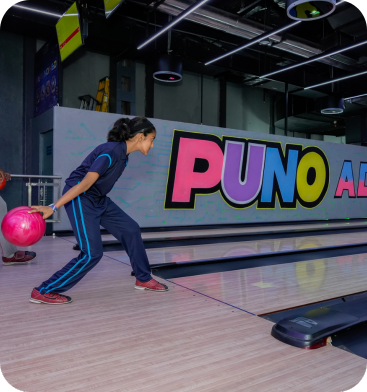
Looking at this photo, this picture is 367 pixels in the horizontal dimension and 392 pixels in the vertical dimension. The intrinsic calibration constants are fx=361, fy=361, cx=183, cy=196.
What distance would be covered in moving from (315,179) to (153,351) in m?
7.42

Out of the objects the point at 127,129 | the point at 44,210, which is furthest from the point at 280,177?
the point at 44,210

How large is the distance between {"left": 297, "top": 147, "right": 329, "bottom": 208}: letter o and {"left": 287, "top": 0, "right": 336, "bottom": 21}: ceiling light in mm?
3695

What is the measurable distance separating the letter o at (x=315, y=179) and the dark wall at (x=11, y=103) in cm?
610

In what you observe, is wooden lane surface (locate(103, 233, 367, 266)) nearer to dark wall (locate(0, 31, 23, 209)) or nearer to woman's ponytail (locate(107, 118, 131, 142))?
Result: woman's ponytail (locate(107, 118, 131, 142))

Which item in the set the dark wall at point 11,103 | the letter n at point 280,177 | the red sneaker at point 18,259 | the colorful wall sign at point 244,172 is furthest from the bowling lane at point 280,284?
the dark wall at point 11,103

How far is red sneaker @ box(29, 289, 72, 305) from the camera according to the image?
7.07ft

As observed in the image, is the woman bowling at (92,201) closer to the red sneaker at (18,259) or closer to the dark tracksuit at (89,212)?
the dark tracksuit at (89,212)

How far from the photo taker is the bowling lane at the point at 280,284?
7.80 ft

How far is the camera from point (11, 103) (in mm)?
7898

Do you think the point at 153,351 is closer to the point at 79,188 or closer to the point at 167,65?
the point at 79,188

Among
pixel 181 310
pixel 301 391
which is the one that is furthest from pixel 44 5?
pixel 301 391

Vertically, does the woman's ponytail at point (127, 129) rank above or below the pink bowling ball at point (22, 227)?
above

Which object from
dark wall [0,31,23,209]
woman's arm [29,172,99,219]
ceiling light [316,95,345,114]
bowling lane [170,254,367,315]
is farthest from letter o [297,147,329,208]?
woman's arm [29,172,99,219]

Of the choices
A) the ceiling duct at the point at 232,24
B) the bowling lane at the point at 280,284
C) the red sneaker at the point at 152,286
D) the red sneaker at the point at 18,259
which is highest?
the ceiling duct at the point at 232,24
